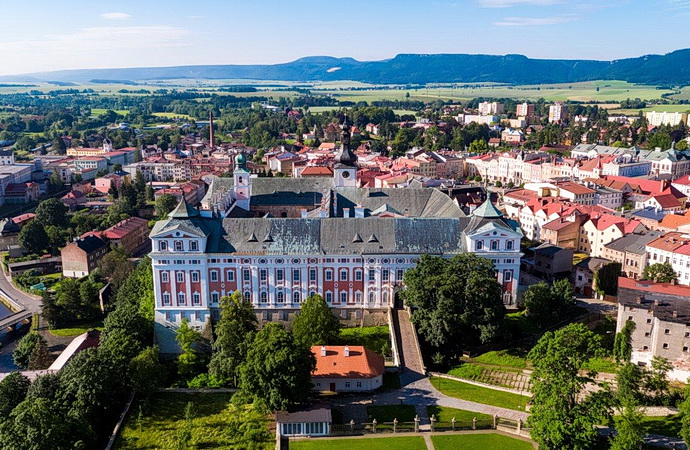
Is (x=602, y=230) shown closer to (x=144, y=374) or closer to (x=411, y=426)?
(x=411, y=426)

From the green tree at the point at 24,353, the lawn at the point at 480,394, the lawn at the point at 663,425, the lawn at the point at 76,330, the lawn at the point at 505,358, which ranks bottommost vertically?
the lawn at the point at 76,330

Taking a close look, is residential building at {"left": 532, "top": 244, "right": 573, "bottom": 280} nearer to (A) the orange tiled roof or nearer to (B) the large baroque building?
(B) the large baroque building

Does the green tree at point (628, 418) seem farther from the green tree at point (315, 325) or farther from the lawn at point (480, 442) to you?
the green tree at point (315, 325)

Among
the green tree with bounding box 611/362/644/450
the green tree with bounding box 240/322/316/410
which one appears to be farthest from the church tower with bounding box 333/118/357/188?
the green tree with bounding box 611/362/644/450

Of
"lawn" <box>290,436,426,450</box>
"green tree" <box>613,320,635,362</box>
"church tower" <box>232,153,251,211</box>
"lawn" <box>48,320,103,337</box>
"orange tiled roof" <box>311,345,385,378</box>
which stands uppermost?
"church tower" <box>232,153,251,211</box>

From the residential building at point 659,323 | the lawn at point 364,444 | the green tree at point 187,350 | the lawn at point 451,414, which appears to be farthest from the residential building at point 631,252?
the green tree at point 187,350

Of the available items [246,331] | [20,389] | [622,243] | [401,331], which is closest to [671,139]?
[622,243]

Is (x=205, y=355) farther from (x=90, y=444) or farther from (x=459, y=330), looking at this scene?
(x=459, y=330)
